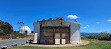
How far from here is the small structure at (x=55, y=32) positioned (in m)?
14.9

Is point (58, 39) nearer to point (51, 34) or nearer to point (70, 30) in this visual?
point (51, 34)

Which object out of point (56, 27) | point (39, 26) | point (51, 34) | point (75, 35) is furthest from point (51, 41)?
point (75, 35)

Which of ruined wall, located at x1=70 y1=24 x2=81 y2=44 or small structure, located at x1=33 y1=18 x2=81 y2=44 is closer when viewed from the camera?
small structure, located at x1=33 y1=18 x2=81 y2=44

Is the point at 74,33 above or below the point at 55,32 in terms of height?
below

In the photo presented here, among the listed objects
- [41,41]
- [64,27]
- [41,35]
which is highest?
[64,27]

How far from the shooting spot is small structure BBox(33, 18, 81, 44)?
1491 cm

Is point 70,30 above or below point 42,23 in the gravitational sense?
below

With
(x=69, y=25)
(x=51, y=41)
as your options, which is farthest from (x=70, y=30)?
(x=51, y=41)

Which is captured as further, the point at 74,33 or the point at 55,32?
the point at 74,33

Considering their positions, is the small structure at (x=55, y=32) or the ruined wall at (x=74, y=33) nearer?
the small structure at (x=55, y=32)

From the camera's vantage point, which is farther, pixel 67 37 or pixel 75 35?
pixel 75 35

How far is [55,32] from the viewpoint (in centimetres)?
1495

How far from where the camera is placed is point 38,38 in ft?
52.1

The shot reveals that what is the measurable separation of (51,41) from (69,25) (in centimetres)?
390
